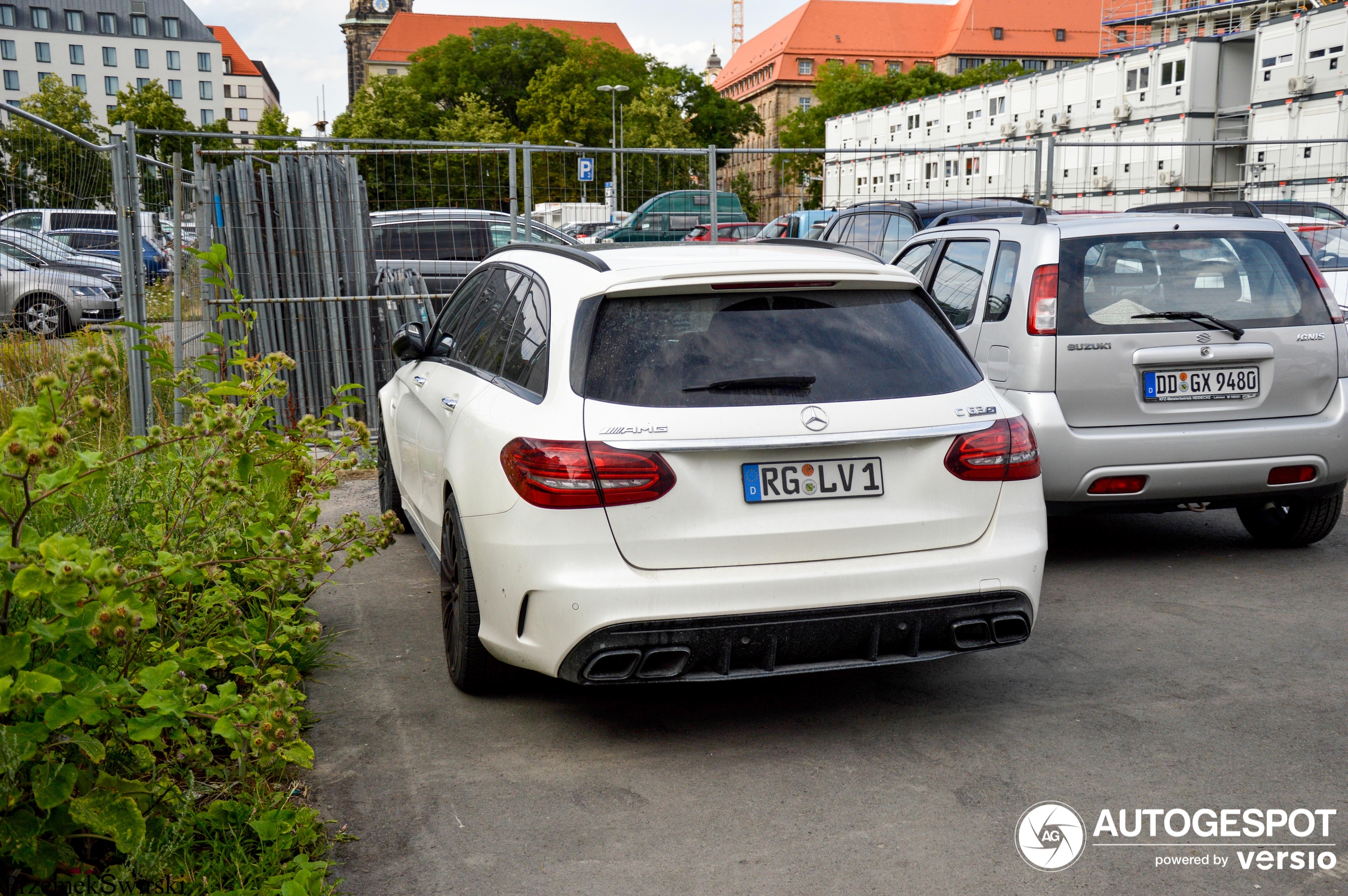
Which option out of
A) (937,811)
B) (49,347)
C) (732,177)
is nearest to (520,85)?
(732,177)

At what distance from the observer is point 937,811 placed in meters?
3.56

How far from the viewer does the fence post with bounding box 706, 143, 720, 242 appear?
11.9 metres

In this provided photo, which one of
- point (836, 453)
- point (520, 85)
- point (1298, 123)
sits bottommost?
point (836, 453)

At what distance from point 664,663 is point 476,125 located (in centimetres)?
7538

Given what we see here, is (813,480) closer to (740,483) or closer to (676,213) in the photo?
(740,483)

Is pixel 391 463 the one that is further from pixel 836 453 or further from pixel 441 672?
pixel 836 453

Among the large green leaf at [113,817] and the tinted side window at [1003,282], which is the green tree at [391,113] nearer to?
the tinted side window at [1003,282]

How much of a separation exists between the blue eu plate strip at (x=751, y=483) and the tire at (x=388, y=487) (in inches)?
121

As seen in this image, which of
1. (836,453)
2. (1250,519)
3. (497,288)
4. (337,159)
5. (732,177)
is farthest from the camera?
(732,177)

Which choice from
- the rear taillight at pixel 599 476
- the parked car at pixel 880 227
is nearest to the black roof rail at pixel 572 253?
the rear taillight at pixel 599 476

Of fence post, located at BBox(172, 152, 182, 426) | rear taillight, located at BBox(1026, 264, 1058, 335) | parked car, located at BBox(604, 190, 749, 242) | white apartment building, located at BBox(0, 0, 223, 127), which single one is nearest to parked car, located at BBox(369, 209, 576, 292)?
parked car, located at BBox(604, 190, 749, 242)

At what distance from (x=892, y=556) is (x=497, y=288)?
2163mm

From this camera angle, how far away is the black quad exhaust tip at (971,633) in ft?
13.0

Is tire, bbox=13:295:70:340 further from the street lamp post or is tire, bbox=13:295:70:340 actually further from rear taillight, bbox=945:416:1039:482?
the street lamp post
